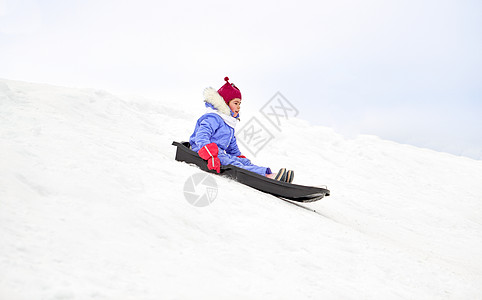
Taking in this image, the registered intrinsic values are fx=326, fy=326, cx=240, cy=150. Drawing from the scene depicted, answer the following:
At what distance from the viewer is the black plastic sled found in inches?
156

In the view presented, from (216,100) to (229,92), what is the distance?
26 centimetres

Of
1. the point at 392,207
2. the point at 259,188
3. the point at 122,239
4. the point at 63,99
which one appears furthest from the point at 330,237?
the point at 63,99

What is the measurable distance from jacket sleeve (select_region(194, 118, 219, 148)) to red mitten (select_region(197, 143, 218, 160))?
8 centimetres

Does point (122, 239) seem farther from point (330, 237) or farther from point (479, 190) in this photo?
point (479, 190)

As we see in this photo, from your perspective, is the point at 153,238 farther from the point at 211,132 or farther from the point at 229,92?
the point at 229,92

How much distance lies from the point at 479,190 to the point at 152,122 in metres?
8.34

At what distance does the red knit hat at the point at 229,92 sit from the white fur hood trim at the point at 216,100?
11cm

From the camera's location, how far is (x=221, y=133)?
185 inches

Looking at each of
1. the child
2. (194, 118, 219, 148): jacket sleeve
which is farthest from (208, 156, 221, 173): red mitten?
(194, 118, 219, 148): jacket sleeve

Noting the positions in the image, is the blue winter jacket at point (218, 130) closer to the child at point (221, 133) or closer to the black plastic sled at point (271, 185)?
the child at point (221, 133)

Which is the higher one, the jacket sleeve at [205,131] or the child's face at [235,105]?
the child's face at [235,105]

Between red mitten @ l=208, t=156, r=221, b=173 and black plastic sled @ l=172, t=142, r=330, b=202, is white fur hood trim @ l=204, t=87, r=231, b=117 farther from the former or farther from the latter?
red mitten @ l=208, t=156, r=221, b=173

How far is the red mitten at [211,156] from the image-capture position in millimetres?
4098

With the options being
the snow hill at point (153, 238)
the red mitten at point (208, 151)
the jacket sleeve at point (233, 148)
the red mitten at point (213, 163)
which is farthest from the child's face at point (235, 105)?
the snow hill at point (153, 238)
